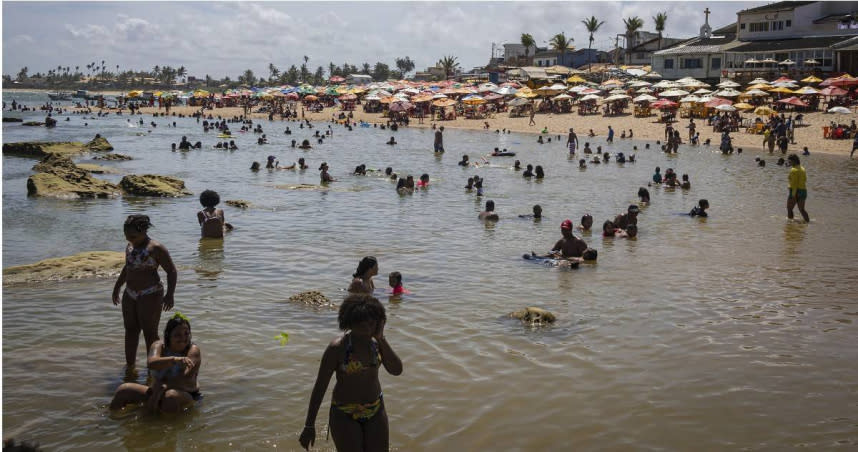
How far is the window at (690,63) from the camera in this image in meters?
59.9

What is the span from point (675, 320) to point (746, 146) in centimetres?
3279

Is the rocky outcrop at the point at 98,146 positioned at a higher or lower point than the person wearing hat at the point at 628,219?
higher

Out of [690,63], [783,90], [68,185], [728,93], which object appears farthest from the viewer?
[690,63]

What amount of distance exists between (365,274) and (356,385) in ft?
9.50

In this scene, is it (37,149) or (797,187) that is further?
(37,149)

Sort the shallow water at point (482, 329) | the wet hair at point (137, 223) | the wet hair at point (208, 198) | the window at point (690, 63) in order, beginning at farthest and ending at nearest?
1. the window at point (690, 63)
2. the wet hair at point (208, 198)
3. the wet hair at point (137, 223)
4. the shallow water at point (482, 329)

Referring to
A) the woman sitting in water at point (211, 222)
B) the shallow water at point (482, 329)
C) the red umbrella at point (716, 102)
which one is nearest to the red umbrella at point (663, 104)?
the red umbrella at point (716, 102)

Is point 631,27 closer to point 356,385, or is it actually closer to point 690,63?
point 690,63

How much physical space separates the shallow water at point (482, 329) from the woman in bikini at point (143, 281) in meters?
0.63

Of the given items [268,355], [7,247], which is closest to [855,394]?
[268,355]

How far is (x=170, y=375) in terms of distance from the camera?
6.21m

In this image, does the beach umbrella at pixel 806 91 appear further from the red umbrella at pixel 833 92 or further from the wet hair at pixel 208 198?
the wet hair at pixel 208 198

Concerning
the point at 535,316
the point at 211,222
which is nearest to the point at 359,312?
the point at 535,316

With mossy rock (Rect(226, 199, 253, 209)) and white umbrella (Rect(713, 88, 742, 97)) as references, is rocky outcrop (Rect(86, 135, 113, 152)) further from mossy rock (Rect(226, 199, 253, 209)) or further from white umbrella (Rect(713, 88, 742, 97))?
white umbrella (Rect(713, 88, 742, 97))
